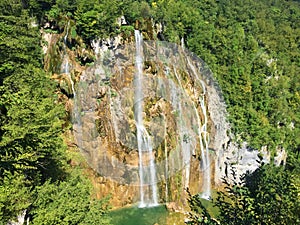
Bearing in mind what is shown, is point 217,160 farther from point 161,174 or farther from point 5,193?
point 5,193

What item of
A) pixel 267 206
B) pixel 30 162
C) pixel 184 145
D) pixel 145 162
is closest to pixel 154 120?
pixel 145 162

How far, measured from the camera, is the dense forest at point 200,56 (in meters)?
4.38

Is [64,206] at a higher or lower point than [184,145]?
lower

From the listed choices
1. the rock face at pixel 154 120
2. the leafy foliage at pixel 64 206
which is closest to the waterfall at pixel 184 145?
the rock face at pixel 154 120

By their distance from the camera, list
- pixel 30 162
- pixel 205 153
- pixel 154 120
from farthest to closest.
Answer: pixel 205 153 < pixel 154 120 < pixel 30 162

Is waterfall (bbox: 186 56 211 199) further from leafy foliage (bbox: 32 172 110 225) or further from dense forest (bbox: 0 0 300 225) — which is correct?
leafy foliage (bbox: 32 172 110 225)

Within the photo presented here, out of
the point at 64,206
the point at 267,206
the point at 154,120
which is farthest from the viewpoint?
the point at 154,120

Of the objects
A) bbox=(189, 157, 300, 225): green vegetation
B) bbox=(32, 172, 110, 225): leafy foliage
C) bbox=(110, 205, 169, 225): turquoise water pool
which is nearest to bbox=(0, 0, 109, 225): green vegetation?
bbox=(32, 172, 110, 225): leafy foliage

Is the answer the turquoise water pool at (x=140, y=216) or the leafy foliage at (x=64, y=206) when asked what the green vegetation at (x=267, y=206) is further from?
the turquoise water pool at (x=140, y=216)

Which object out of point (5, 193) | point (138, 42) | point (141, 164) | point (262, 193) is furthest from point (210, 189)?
point (262, 193)

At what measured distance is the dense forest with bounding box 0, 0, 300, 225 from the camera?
4.38 meters

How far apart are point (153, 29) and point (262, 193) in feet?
44.4

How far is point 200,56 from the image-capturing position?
18.2m

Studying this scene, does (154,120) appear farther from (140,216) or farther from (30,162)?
(30,162)
